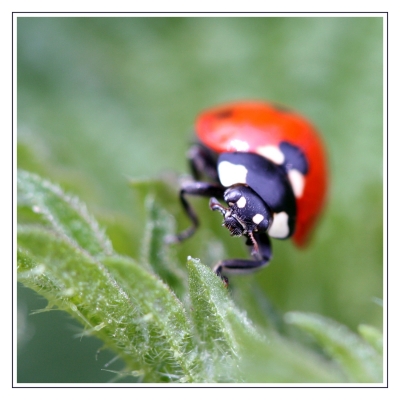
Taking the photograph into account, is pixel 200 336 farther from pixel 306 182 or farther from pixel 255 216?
pixel 306 182

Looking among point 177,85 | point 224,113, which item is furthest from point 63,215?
point 177,85

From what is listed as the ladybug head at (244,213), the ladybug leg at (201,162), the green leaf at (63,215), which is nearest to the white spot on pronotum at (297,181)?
the ladybug head at (244,213)

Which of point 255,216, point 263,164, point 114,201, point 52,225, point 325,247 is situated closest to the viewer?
point 52,225

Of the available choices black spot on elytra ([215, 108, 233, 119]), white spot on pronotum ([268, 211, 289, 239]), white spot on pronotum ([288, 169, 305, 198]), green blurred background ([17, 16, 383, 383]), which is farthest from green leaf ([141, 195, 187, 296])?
green blurred background ([17, 16, 383, 383])

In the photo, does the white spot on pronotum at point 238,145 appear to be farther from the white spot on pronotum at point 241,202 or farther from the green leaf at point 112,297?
the green leaf at point 112,297

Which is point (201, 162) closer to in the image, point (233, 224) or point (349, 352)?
point (233, 224)

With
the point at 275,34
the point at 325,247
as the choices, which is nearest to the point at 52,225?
the point at 325,247
